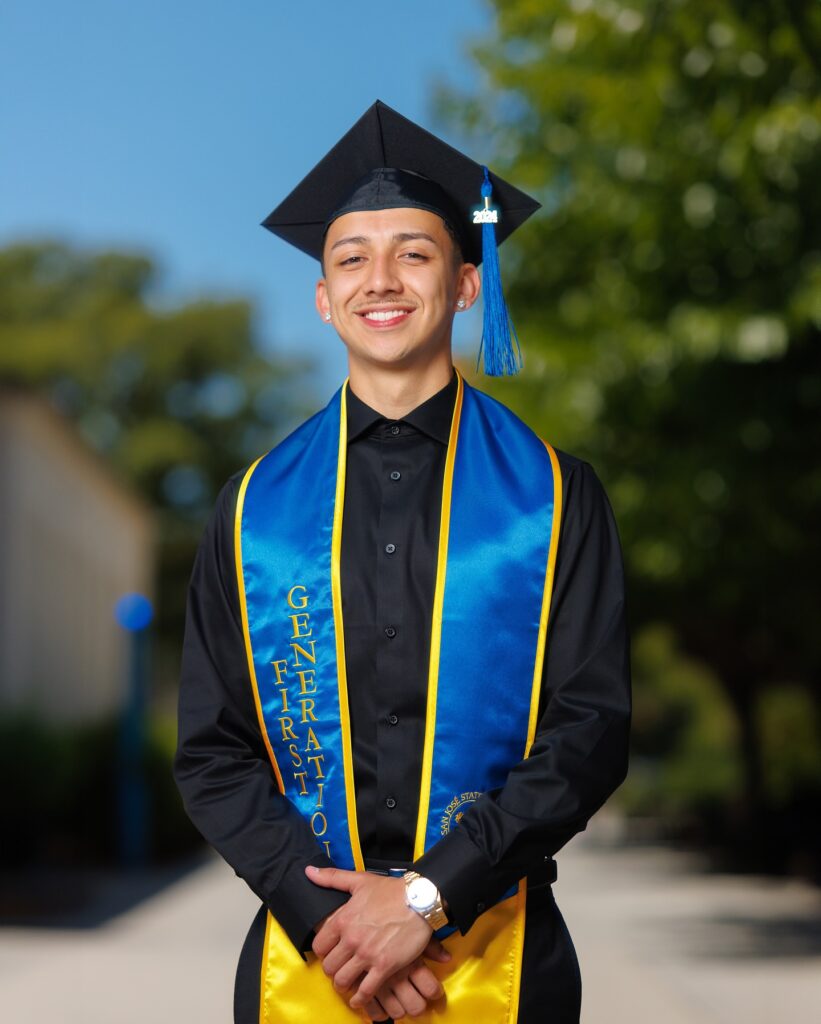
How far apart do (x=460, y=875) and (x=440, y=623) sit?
438 mm

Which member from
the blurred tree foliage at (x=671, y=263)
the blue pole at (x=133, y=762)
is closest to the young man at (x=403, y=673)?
the blurred tree foliage at (x=671, y=263)

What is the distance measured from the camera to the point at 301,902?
2.84m

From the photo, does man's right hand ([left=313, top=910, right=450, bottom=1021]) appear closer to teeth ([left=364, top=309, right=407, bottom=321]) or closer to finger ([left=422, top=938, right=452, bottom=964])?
finger ([left=422, top=938, right=452, bottom=964])

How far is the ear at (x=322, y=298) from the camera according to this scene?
333cm

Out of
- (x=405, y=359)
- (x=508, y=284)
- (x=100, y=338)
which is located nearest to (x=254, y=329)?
(x=100, y=338)

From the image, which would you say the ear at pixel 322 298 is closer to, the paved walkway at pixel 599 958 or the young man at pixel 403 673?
the young man at pixel 403 673

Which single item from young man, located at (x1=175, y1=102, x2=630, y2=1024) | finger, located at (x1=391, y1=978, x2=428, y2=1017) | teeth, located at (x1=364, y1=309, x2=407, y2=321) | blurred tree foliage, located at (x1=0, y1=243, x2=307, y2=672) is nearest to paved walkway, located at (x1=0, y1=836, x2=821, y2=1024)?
young man, located at (x1=175, y1=102, x2=630, y2=1024)

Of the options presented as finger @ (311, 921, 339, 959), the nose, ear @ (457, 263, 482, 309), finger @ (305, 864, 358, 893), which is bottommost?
finger @ (311, 921, 339, 959)

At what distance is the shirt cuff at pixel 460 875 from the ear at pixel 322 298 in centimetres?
105

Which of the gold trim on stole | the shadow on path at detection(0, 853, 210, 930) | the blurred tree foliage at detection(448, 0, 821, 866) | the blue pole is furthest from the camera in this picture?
the blue pole

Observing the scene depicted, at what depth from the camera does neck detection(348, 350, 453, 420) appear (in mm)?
3213

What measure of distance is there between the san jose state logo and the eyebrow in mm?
1010

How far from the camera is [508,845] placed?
9.26ft

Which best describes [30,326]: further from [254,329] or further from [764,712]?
[764,712]
